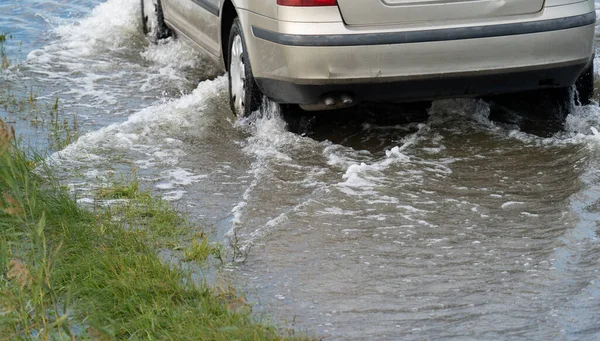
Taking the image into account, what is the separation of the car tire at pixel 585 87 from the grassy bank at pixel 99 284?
115 inches

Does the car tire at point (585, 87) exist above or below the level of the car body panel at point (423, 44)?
below

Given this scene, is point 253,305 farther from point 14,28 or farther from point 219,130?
point 14,28

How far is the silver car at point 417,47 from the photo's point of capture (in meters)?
5.78

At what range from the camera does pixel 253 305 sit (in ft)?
13.3

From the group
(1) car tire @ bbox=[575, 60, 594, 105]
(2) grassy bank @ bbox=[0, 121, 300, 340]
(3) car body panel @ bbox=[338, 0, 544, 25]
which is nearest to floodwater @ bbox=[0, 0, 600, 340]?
(1) car tire @ bbox=[575, 60, 594, 105]

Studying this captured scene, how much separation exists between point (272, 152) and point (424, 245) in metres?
1.81

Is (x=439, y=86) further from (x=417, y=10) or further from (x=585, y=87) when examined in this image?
(x=585, y=87)

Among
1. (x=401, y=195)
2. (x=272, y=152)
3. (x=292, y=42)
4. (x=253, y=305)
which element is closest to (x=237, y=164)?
(x=272, y=152)

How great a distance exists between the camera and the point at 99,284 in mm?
4172

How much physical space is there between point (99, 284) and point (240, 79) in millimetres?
2853

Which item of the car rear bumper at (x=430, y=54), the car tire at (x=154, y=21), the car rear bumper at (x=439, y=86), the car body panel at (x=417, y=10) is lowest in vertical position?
the car tire at (x=154, y=21)

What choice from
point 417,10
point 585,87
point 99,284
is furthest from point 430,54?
point 99,284

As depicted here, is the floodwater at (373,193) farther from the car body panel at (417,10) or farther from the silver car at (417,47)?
the car body panel at (417,10)

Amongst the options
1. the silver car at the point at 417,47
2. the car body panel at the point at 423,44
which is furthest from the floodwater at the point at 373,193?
the car body panel at the point at 423,44
